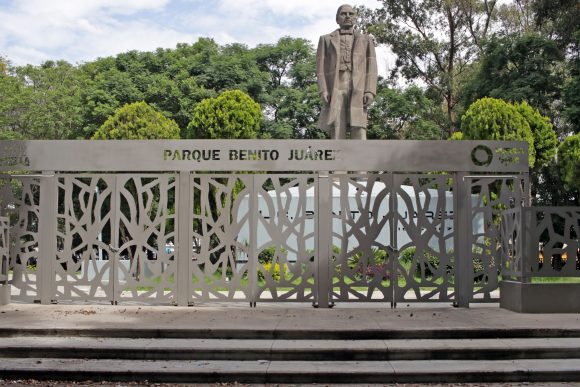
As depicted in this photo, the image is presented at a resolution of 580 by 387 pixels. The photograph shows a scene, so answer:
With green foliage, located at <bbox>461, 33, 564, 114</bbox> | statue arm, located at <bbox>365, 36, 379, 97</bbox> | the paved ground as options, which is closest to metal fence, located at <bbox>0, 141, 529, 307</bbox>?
the paved ground

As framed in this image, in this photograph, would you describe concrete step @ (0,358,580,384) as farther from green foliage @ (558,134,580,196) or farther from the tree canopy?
the tree canopy

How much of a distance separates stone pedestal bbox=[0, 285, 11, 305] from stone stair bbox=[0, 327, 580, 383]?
3.04 metres

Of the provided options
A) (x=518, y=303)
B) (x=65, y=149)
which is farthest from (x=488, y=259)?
(x=65, y=149)

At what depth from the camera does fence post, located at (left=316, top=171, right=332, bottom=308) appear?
11.7m

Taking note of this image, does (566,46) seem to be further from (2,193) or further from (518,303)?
Answer: (2,193)

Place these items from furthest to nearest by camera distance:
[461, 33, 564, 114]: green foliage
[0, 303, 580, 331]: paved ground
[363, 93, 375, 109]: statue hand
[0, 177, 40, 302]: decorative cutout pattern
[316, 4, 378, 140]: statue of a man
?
[461, 33, 564, 114]: green foliage, [363, 93, 375, 109]: statue hand, [316, 4, 378, 140]: statue of a man, [0, 177, 40, 302]: decorative cutout pattern, [0, 303, 580, 331]: paved ground

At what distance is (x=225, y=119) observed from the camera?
A: 24141 millimetres

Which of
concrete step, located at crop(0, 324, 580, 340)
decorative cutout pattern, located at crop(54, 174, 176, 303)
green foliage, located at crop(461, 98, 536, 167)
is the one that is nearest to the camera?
concrete step, located at crop(0, 324, 580, 340)

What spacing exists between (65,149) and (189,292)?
10.4ft

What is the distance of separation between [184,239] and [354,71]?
265 inches

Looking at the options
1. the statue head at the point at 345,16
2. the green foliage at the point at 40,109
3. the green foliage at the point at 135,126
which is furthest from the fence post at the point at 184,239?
the green foliage at the point at 40,109

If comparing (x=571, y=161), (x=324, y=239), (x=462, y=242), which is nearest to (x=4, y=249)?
(x=324, y=239)

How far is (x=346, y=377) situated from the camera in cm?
723

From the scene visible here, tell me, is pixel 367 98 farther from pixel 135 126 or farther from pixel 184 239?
pixel 135 126
